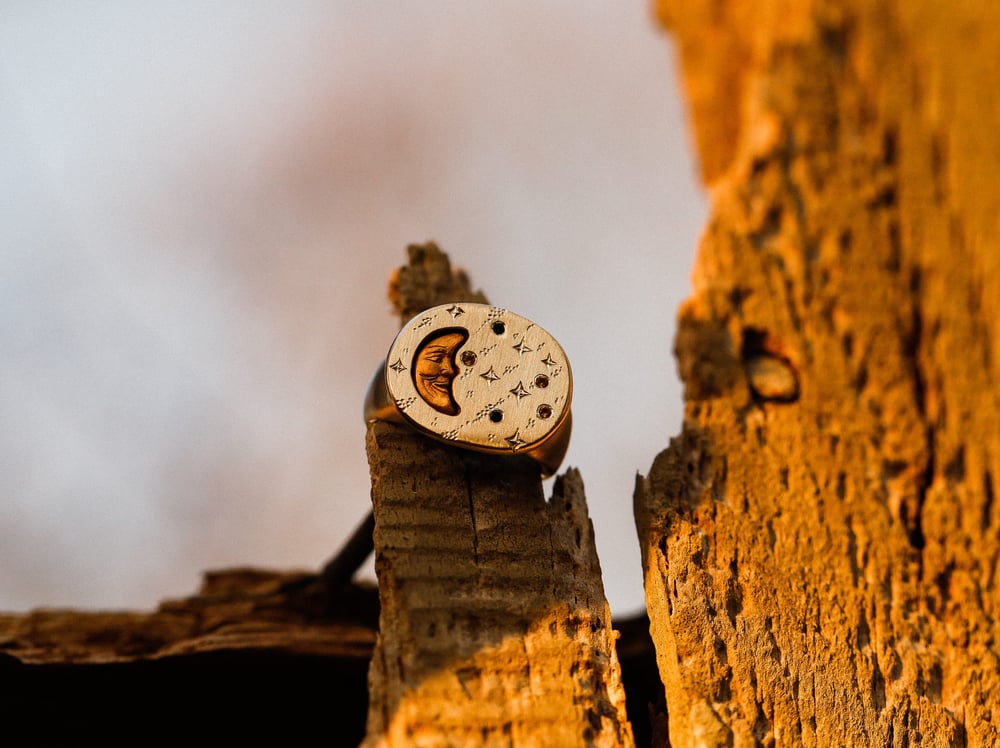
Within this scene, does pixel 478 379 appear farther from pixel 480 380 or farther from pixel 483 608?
pixel 483 608

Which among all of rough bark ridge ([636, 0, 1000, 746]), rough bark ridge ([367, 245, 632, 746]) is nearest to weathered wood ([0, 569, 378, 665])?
rough bark ridge ([367, 245, 632, 746])

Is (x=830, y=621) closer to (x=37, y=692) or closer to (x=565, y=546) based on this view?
(x=565, y=546)

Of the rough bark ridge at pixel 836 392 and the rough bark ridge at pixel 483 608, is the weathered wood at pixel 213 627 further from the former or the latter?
the rough bark ridge at pixel 836 392

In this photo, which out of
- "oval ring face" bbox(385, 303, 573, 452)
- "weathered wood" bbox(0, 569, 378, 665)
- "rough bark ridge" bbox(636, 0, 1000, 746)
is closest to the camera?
"rough bark ridge" bbox(636, 0, 1000, 746)

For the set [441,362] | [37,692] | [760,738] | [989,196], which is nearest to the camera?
[989,196]

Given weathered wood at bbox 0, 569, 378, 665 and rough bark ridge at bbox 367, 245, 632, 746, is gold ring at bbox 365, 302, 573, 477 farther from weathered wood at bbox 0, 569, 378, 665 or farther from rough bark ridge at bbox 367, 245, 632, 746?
weathered wood at bbox 0, 569, 378, 665

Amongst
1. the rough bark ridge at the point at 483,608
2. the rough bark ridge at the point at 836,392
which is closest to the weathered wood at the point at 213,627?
the rough bark ridge at the point at 483,608

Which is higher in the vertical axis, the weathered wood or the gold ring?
the gold ring

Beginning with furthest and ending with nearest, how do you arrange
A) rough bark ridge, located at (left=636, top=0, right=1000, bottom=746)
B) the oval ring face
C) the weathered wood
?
the weathered wood, the oval ring face, rough bark ridge, located at (left=636, top=0, right=1000, bottom=746)

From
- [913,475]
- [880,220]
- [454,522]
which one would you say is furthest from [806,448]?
[454,522]
